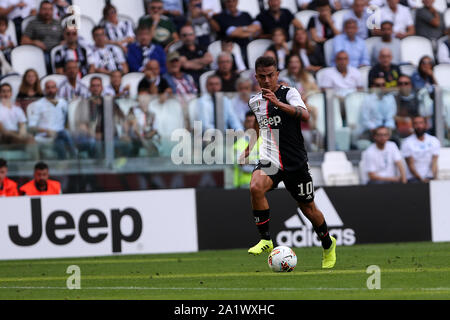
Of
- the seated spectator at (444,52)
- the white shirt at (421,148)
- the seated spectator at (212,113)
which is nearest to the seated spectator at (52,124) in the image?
the seated spectator at (212,113)

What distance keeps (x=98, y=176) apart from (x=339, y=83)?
4.99 metres

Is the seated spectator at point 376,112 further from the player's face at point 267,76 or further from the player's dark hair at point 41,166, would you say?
the player's face at point 267,76

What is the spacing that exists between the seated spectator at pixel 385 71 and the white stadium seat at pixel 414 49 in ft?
4.81

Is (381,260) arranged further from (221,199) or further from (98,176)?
(98,176)

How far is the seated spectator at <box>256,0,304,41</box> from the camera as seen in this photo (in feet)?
62.4

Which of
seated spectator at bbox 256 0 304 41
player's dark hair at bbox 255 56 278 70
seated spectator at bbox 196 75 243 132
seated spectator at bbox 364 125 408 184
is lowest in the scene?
seated spectator at bbox 364 125 408 184

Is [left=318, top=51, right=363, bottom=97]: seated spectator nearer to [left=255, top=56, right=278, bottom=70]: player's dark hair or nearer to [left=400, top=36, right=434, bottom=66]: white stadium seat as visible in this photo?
[left=400, top=36, right=434, bottom=66]: white stadium seat

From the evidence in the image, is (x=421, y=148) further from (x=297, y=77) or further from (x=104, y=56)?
(x=104, y=56)

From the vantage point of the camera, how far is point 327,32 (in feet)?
63.3

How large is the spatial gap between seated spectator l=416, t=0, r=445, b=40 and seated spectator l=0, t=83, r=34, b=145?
890 centimetres

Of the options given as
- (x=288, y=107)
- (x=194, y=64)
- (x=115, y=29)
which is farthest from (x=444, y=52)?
(x=288, y=107)

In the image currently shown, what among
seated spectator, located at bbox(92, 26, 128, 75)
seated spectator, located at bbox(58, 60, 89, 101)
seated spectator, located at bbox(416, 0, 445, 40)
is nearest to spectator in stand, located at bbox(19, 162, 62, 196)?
seated spectator, located at bbox(58, 60, 89, 101)

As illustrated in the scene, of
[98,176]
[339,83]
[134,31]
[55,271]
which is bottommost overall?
[55,271]

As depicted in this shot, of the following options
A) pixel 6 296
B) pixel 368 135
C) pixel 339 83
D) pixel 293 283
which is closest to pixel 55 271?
pixel 6 296
